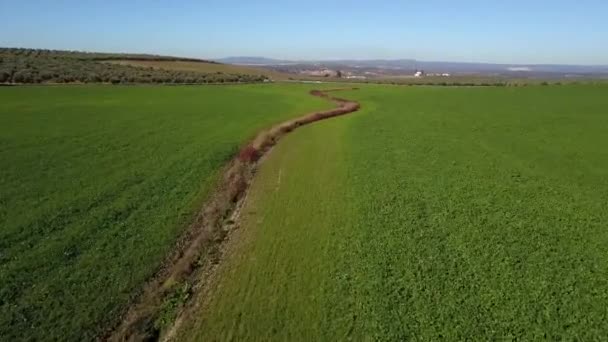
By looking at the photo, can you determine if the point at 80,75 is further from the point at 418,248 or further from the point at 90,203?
the point at 418,248

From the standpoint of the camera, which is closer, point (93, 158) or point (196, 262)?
point (196, 262)

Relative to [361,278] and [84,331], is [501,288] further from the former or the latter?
[84,331]

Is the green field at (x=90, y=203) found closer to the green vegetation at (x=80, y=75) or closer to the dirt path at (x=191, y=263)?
the dirt path at (x=191, y=263)

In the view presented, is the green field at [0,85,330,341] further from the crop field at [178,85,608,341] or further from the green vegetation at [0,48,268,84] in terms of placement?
the green vegetation at [0,48,268,84]

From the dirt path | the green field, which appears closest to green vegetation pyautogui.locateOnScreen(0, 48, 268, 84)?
the green field

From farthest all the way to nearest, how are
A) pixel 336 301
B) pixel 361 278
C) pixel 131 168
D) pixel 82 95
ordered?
pixel 82 95 < pixel 131 168 < pixel 361 278 < pixel 336 301

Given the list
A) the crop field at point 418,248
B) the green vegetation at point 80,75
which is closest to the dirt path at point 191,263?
the crop field at point 418,248

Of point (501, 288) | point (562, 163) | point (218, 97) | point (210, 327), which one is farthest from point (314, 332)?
point (218, 97)
